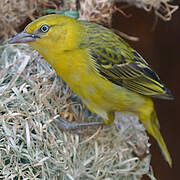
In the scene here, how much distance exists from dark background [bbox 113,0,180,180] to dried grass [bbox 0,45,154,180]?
515 mm

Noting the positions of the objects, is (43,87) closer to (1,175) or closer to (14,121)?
(14,121)

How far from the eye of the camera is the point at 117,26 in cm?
232

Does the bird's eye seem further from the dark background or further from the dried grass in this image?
the dark background

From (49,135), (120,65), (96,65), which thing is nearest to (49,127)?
(49,135)

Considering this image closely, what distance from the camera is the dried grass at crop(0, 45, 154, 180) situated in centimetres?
Result: 137

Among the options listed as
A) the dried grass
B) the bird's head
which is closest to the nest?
the dried grass

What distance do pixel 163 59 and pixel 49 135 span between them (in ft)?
3.83

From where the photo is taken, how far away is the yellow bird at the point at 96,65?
1521mm

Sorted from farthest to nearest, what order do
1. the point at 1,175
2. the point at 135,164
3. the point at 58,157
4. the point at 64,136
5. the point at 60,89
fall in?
the point at 135,164
the point at 60,89
the point at 64,136
the point at 58,157
the point at 1,175

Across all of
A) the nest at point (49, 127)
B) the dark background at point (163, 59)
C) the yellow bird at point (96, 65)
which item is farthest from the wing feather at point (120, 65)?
the dark background at point (163, 59)

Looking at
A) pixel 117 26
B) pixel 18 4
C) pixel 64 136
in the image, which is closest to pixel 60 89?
pixel 64 136

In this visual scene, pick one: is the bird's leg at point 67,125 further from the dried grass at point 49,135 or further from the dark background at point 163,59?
the dark background at point 163,59

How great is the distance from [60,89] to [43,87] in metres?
0.10

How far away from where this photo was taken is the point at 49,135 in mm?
1464
